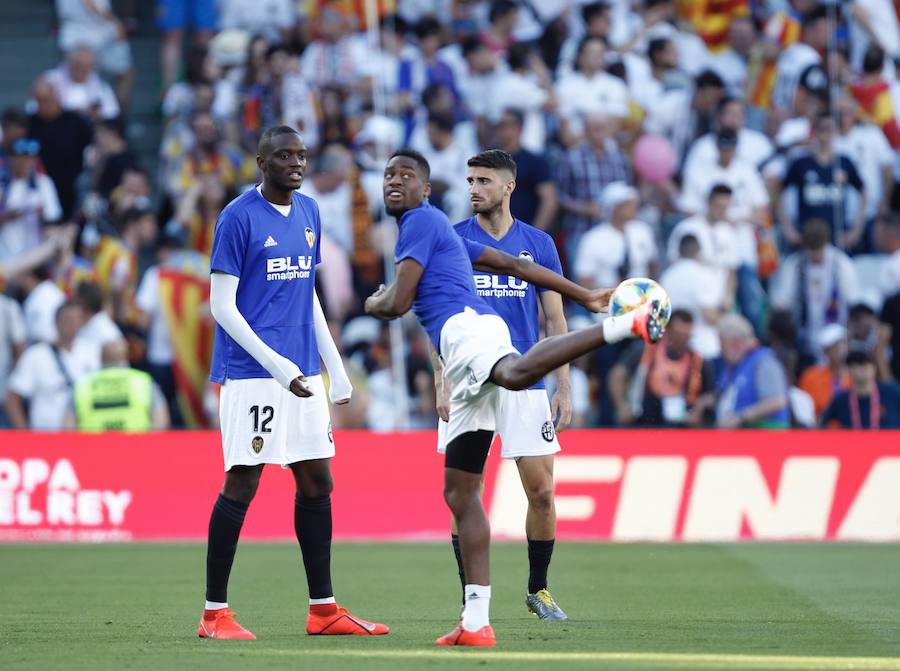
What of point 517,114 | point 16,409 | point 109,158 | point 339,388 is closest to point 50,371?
point 16,409

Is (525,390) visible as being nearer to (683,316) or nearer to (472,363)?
(472,363)

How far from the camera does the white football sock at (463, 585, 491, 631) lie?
25.0ft

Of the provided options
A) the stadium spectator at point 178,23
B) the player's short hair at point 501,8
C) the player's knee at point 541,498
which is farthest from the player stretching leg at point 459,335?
the stadium spectator at point 178,23

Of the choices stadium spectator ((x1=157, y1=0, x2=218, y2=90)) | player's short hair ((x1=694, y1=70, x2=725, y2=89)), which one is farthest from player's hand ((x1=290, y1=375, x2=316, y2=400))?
stadium spectator ((x1=157, y1=0, x2=218, y2=90))

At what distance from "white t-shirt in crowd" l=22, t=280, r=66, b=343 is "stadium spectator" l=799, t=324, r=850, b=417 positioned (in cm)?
826

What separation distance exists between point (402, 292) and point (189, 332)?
9.63m

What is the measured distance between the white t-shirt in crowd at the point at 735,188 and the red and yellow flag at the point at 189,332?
571cm

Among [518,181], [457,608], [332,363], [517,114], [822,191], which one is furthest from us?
[822,191]

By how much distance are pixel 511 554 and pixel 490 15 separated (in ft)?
28.1

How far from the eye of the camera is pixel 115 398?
1611cm

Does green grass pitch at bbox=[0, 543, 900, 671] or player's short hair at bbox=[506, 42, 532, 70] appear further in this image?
player's short hair at bbox=[506, 42, 532, 70]

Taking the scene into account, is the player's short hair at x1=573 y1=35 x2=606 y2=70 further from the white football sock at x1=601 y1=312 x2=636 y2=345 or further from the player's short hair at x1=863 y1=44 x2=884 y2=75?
the white football sock at x1=601 y1=312 x2=636 y2=345

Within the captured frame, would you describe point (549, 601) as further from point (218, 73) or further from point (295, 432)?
point (218, 73)

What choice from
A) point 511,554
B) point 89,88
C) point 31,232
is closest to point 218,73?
point 89,88
